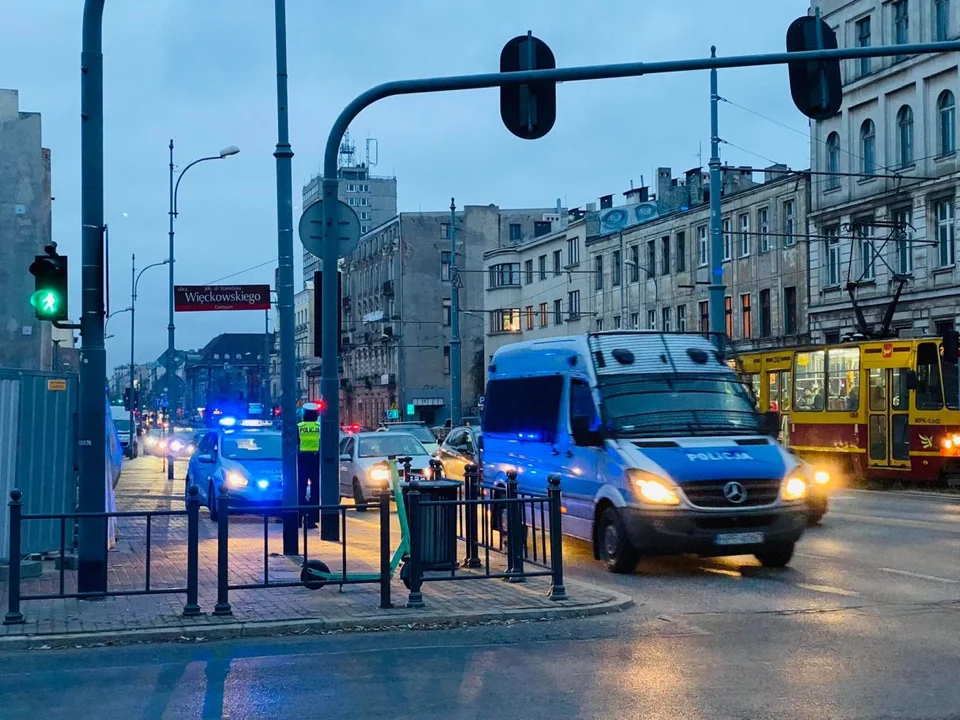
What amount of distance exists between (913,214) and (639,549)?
3368cm

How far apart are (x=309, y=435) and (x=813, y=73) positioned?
8.21 metres

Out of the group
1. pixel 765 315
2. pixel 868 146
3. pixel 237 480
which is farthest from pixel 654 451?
pixel 765 315

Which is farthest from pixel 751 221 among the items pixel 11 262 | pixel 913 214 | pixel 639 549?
pixel 639 549

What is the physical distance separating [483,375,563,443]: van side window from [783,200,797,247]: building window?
36.0m

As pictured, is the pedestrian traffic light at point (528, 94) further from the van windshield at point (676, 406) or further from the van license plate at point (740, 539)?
the van license plate at point (740, 539)

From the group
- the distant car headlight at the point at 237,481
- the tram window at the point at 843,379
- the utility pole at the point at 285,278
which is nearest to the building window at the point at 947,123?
the tram window at the point at 843,379

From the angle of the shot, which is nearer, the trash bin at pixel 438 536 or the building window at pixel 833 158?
the trash bin at pixel 438 536

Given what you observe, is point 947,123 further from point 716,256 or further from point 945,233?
point 716,256

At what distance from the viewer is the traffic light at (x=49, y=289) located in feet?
37.8

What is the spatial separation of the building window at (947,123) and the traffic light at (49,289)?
36.3 metres

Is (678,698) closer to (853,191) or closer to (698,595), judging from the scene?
(698,595)

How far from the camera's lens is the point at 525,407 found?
A: 16438 mm

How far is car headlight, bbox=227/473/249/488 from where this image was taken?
22078 millimetres

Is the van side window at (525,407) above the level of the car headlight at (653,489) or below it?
above
